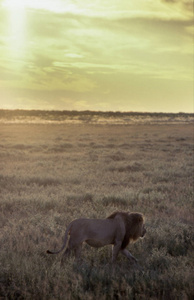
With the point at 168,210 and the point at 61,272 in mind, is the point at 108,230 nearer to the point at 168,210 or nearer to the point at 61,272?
the point at 61,272

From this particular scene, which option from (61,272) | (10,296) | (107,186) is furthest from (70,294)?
(107,186)

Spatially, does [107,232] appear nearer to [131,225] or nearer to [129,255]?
[131,225]

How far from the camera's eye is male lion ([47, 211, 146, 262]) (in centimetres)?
489

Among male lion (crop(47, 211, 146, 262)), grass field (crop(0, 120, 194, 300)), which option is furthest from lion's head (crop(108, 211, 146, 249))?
grass field (crop(0, 120, 194, 300))

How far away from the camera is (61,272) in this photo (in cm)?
467

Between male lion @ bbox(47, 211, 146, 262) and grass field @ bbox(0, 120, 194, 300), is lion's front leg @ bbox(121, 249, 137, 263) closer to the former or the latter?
male lion @ bbox(47, 211, 146, 262)

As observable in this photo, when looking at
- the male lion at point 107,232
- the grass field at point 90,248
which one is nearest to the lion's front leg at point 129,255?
the male lion at point 107,232

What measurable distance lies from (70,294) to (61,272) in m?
0.59

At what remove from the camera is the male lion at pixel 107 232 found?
489 centimetres

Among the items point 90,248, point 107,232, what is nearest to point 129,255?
point 107,232

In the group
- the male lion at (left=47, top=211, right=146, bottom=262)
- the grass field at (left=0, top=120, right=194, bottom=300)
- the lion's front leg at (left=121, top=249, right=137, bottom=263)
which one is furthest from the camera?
the lion's front leg at (left=121, top=249, right=137, bottom=263)

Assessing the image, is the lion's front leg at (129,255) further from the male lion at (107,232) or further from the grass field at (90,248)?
the grass field at (90,248)

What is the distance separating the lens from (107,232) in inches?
198

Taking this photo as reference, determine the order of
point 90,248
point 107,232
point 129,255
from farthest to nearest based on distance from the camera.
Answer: point 90,248
point 129,255
point 107,232
